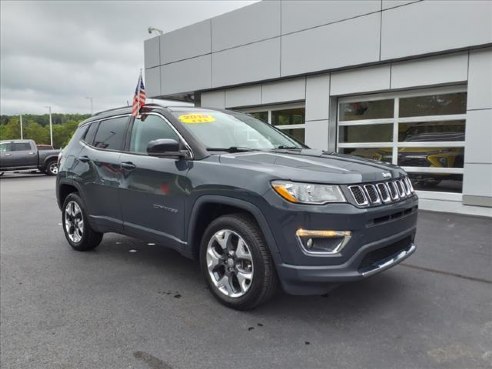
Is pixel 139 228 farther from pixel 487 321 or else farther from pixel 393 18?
pixel 393 18

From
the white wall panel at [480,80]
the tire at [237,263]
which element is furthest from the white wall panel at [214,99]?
the tire at [237,263]

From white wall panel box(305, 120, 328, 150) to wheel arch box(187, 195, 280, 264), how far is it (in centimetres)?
772

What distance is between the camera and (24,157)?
2133 centimetres

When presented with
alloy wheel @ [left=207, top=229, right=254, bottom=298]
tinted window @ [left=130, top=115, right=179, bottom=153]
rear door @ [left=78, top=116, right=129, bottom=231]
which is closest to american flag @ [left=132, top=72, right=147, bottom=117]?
tinted window @ [left=130, top=115, right=179, bottom=153]

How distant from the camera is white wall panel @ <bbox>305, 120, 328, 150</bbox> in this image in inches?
437

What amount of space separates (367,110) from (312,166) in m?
7.88

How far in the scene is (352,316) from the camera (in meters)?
3.43

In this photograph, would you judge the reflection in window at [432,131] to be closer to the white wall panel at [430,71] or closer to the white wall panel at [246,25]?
the white wall panel at [430,71]

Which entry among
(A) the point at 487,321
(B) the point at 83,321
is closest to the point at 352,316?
(A) the point at 487,321

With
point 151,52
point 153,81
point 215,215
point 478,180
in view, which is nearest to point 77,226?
point 215,215

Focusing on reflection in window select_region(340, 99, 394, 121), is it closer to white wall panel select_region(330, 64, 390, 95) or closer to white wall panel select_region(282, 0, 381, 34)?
white wall panel select_region(330, 64, 390, 95)

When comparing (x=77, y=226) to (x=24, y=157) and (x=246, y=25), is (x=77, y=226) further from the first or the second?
(x=24, y=157)

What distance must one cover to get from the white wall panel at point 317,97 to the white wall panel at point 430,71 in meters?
Answer: 1.80

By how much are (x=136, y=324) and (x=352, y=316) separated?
1737mm
